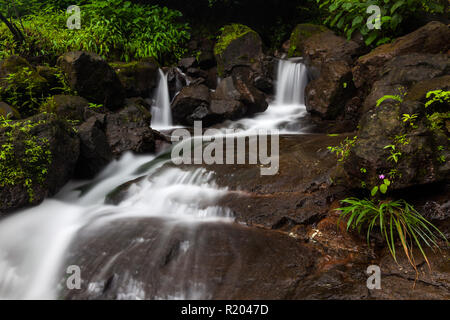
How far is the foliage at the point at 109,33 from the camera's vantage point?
745cm

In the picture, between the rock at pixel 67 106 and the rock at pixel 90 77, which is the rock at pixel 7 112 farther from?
the rock at pixel 90 77

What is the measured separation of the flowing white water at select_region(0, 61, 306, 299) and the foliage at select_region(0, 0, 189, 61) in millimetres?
4373

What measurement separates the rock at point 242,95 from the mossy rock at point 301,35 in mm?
2402

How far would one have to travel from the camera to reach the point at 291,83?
28.8 ft

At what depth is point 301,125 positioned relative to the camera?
272 inches

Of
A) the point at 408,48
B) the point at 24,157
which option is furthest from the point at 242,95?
the point at 24,157

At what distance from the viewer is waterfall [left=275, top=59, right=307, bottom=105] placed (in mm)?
8547

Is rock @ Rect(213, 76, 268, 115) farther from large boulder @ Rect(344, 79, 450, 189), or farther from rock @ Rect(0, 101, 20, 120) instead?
large boulder @ Rect(344, 79, 450, 189)

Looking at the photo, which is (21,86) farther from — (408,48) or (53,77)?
(408,48)

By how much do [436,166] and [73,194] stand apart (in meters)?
4.66

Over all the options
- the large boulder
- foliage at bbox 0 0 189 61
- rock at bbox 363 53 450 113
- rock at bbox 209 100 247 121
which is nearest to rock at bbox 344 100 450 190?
the large boulder

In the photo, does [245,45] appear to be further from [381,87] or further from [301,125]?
[381,87]

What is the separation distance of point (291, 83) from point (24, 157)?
718 centimetres

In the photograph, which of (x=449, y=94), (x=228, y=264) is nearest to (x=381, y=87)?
(x=449, y=94)
